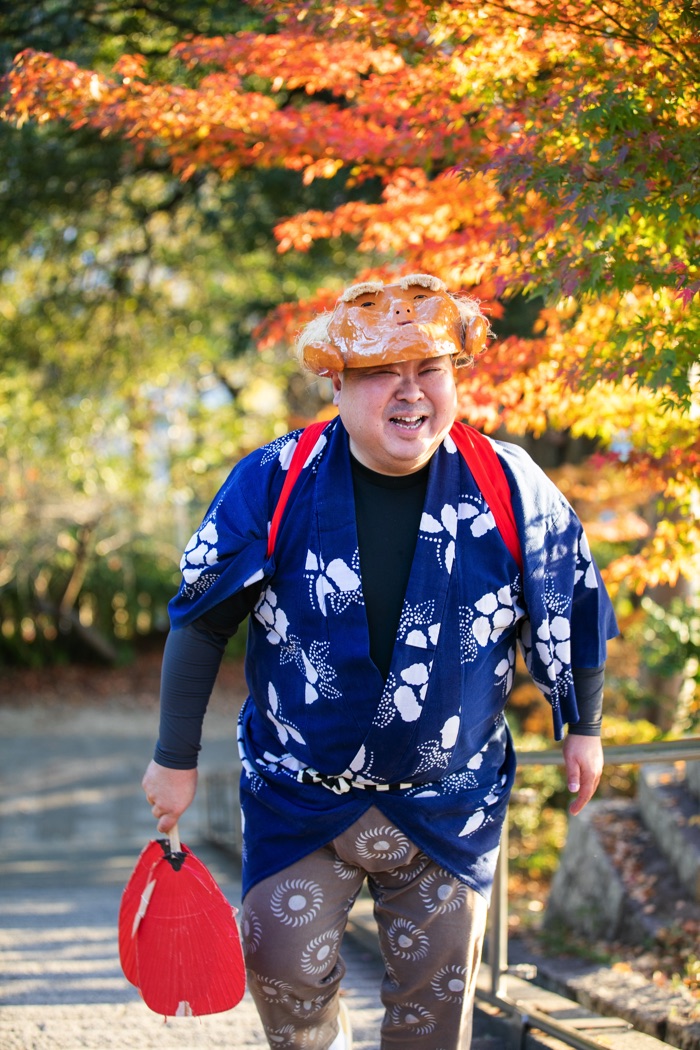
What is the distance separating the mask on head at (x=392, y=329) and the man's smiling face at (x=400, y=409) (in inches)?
1.4

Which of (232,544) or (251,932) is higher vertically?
(232,544)

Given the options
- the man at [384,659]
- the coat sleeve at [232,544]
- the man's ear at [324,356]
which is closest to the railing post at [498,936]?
the man at [384,659]

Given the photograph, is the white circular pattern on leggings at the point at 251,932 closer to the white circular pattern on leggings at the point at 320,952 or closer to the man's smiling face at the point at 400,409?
the white circular pattern on leggings at the point at 320,952

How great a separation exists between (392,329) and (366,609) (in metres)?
0.54

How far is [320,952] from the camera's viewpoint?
7.00 ft

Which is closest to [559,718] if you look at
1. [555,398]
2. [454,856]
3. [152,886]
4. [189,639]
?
[454,856]

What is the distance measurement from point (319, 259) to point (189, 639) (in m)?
7.08

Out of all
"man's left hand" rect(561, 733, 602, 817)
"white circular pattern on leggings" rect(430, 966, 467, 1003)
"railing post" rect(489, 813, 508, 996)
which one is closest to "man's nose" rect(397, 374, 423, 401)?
"man's left hand" rect(561, 733, 602, 817)

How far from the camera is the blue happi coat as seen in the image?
207 cm

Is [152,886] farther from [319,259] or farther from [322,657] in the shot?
[319,259]

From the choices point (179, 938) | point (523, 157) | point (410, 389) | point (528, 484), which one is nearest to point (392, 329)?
point (410, 389)

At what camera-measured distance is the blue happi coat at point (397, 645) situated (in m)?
2.07

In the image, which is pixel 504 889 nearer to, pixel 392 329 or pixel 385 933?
pixel 385 933

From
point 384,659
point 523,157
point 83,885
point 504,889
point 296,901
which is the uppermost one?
point 523,157
